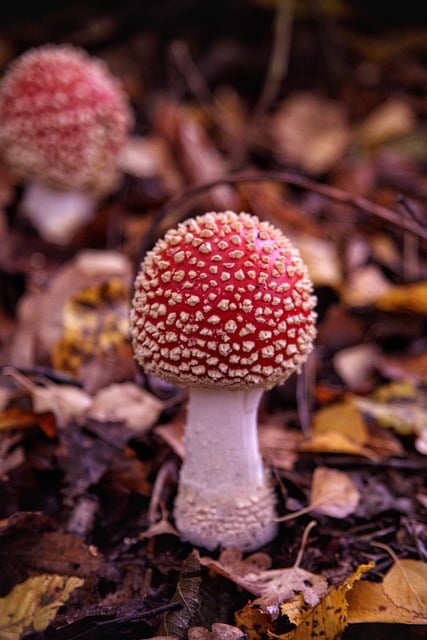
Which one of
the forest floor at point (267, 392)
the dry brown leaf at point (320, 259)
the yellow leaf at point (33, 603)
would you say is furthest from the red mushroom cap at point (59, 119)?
the yellow leaf at point (33, 603)

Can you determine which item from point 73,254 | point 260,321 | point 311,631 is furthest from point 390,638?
point 73,254

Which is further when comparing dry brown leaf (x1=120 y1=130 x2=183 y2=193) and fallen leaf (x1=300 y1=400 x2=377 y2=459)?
dry brown leaf (x1=120 y1=130 x2=183 y2=193)

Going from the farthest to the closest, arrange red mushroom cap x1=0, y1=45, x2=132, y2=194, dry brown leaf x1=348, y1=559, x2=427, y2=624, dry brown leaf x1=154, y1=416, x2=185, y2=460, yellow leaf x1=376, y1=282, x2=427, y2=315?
red mushroom cap x1=0, y1=45, x2=132, y2=194, yellow leaf x1=376, y1=282, x2=427, y2=315, dry brown leaf x1=154, y1=416, x2=185, y2=460, dry brown leaf x1=348, y1=559, x2=427, y2=624

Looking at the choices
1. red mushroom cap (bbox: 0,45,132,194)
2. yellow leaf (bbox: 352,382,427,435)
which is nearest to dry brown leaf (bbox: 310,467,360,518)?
yellow leaf (bbox: 352,382,427,435)

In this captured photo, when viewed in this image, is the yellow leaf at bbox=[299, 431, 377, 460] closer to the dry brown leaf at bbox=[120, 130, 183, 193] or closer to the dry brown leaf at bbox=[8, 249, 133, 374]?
the dry brown leaf at bbox=[8, 249, 133, 374]

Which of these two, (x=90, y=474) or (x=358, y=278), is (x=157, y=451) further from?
(x=358, y=278)

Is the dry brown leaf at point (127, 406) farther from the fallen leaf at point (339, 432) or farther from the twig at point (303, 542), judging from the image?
the twig at point (303, 542)

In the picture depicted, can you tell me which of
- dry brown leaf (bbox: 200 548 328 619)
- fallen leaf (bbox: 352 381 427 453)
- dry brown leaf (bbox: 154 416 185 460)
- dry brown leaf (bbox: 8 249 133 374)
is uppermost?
dry brown leaf (bbox: 8 249 133 374)
